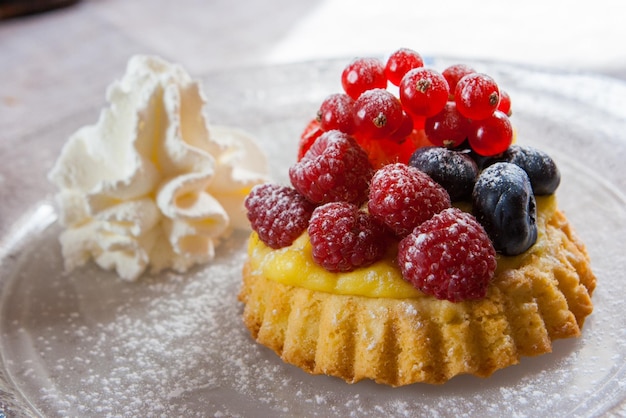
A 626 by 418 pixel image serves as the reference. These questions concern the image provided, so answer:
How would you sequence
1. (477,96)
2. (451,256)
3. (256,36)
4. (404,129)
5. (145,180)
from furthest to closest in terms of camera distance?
(256,36)
(145,180)
(404,129)
(477,96)
(451,256)

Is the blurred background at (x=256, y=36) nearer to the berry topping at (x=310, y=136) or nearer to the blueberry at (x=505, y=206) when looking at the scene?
the berry topping at (x=310, y=136)

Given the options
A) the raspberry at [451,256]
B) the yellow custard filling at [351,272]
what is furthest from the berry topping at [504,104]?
the raspberry at [451,256]

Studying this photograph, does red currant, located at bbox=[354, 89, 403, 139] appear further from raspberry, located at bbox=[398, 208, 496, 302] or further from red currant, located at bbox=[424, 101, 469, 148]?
raspberry, located at bbox=[398, 208, 496, 302]

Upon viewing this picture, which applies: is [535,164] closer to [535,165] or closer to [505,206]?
[535,165]

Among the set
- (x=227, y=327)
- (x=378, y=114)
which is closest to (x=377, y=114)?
(x=378, y=114)

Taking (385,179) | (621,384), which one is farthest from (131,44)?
(621,384)

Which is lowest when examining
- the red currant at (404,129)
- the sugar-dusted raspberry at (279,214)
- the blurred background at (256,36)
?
the blurred background at (256,36)

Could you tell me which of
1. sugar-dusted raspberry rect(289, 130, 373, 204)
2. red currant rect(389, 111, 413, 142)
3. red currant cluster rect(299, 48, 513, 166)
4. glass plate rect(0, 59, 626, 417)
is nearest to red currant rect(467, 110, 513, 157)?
red currant cluster rect(299, 48, 513, 166)
